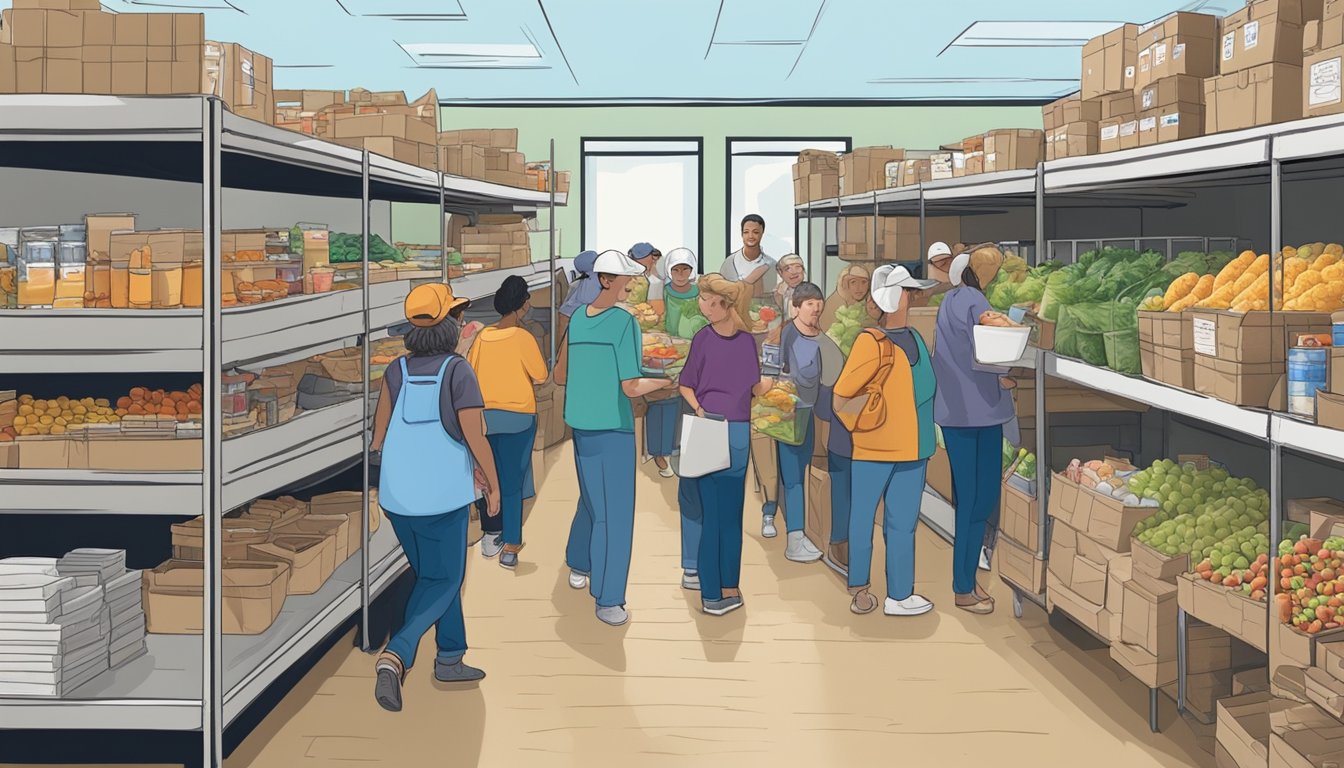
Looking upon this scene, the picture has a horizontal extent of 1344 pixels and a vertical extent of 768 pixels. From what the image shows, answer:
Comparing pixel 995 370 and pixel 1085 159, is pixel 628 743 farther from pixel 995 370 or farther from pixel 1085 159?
pixel 1085 159

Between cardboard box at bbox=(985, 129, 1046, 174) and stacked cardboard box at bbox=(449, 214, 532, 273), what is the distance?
3.73 meters

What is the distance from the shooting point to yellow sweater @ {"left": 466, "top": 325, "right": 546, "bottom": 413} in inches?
230

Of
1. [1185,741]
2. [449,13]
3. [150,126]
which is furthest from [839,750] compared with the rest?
[449,13]

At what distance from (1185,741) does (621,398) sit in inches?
108

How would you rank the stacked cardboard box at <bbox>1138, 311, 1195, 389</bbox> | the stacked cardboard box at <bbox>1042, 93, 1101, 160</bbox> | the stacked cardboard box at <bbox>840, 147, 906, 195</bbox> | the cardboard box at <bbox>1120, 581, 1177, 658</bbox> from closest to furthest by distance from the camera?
the stacked cardboard box at <bbox>1138, 311, 1195, 389</bbox>, the cardboard box at <bbox>1120, 581, 1177, 658</bbox>, the stacked cardboard box at <bbox>1042, 93, 1101, 160</bbox>, the stacked cardboard box at <bbox>840, 147, 906, 195</bbox>

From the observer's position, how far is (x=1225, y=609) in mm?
3594

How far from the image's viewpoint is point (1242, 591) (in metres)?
3.59

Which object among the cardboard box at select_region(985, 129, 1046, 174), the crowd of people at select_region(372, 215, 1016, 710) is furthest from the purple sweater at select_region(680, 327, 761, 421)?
the cardboard box at select_region(985, 129, 1046, 174)

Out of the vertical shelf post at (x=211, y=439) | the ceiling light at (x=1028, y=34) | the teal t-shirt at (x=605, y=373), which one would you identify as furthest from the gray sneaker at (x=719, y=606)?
the ceiling light at (x=1028, y=34)

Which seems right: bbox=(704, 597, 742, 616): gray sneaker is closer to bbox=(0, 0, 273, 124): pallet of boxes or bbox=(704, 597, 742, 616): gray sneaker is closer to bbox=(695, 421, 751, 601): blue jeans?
bbox=(695, 421, 751, 601): blue jeans

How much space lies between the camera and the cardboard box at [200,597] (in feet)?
13.1

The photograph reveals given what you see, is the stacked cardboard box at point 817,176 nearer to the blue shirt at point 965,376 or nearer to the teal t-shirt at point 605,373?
the blue shirt at point 965,376

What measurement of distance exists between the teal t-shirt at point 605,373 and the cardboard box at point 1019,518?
2004 mm

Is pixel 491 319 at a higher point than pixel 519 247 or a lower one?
lower
